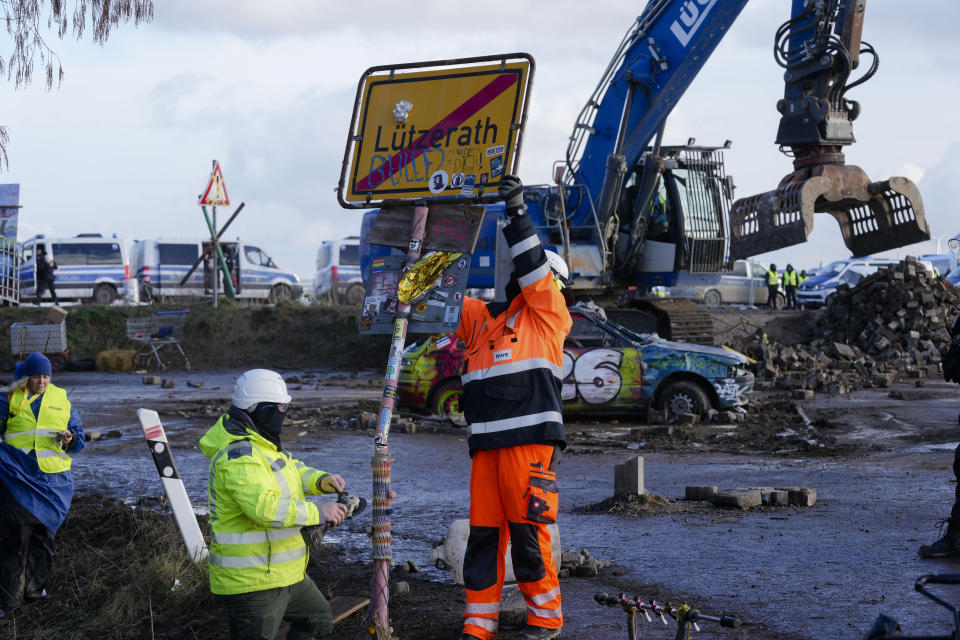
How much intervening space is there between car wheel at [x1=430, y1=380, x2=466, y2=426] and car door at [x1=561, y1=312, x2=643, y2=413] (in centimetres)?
157

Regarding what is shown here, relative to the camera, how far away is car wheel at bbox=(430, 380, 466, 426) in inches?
592

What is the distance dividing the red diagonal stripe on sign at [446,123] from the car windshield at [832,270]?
33429mm

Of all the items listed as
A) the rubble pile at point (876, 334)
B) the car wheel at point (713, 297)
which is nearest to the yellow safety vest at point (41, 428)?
the rubble pile at point (876, 334)

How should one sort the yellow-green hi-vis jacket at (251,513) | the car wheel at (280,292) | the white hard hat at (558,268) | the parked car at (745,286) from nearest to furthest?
1. the yellow-green hi-vis jacket at (251,513)
2. the white hard hat at (558,268)
3. the car wheel at (280,292)
4. the parked car at (745,286)

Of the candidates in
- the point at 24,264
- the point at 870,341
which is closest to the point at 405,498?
the point at 870,341

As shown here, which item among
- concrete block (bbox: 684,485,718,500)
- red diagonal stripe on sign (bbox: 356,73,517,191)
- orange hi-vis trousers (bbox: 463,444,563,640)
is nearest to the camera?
orange hi-vis trousers (bbox: 463,444,563,640)

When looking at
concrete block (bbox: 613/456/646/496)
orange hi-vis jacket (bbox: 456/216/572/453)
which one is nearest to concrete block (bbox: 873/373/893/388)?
concrete block (bbox: 613/456/646/496)

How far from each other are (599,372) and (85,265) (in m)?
24.8

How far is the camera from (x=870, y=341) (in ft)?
81.9

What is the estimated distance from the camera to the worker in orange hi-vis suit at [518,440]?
17.5 ft

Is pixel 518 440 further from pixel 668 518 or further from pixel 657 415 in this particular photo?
pixel 657 415

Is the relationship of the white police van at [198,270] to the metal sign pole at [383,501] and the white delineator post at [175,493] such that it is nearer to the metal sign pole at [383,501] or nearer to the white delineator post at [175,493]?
the white delineator post at [175,493]

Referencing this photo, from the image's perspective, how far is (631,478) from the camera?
30.9 ft

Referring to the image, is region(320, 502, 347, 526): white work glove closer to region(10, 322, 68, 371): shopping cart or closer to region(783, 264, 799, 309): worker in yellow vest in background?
region(10, 322, 68, 371): shopping cart
